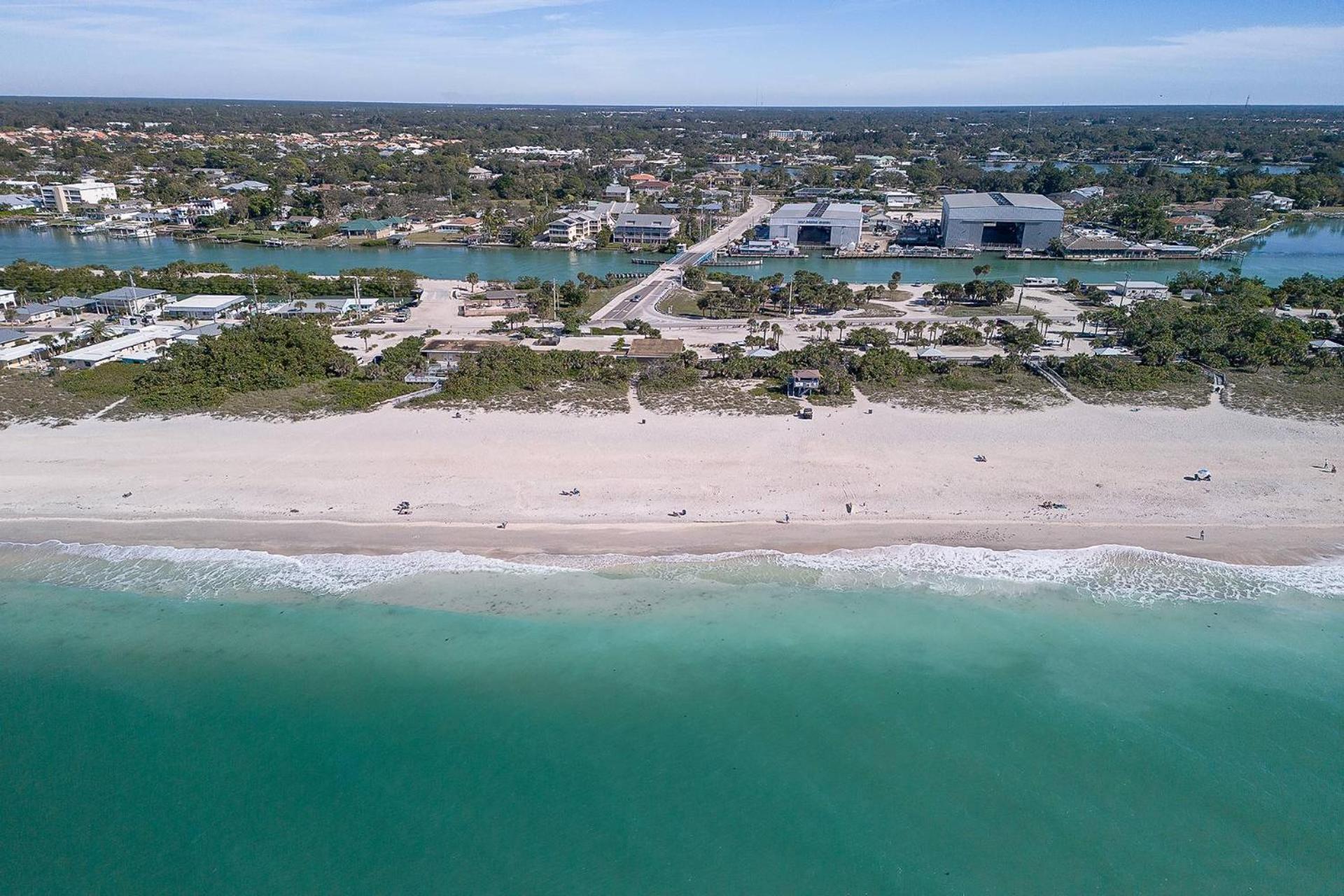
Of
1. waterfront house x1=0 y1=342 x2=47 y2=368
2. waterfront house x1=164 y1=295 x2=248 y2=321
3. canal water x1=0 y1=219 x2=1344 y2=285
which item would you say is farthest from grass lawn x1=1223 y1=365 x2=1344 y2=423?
waterfront house x1=0 y1=342 x2=47 y2=368

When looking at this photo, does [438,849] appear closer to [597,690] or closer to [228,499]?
[597,690]

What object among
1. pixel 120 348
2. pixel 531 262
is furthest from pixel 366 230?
pixel 120 348

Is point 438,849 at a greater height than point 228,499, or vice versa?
point 228,499

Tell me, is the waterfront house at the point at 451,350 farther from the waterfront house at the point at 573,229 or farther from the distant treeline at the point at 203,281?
the waterfront house at the point at 573,229

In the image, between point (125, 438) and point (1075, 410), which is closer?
point (125, 438)

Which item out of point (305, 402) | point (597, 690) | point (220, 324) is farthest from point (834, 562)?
point (220, 324)

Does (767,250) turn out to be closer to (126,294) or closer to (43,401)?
(126,294)

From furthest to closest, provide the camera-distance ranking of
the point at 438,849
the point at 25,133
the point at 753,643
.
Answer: the point at 25,133, the point at 753,643, the point at 438,849

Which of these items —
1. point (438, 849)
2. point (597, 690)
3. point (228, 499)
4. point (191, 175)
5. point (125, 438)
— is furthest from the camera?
point (191, 175)
